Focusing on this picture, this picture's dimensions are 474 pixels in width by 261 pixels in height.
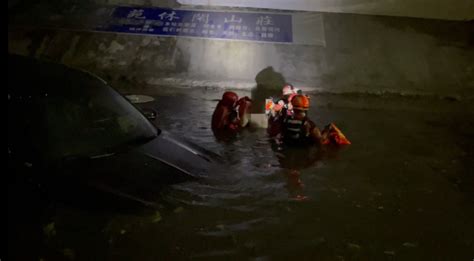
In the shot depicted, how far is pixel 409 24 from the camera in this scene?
10484 millimetres

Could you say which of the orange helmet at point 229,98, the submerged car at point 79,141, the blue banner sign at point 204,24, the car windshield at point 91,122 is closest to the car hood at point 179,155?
the submerged car at point 79,141

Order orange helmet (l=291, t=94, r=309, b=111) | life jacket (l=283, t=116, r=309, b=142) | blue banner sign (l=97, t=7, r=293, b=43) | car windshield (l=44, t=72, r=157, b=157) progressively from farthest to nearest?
1. blue banner sign (l=97, t=7, r=293, b=43)
2. life jacket (l=283, t=116, r=309, b=142)
3. orange helmet (l=291, t=94, r=309, b=111)
4. car windshield (l=44, t=72, r=157, b=157)

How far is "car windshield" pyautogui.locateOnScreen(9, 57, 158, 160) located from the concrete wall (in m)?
5.09

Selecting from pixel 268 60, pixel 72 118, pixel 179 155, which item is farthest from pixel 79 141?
pixel 268 60

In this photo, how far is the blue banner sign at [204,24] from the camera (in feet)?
32.0

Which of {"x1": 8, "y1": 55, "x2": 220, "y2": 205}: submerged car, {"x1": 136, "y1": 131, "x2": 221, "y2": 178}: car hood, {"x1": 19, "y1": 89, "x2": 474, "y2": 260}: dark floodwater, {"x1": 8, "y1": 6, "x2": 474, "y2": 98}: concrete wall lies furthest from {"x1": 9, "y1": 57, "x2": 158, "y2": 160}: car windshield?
{"x1": 8, "y1": 6, "x2": 474, "y2": 98}: concrete wall

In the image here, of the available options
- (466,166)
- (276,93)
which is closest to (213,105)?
(276,93)

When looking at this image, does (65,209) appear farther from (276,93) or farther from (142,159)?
(276,93)

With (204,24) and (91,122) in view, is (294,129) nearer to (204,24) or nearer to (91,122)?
(91,122)

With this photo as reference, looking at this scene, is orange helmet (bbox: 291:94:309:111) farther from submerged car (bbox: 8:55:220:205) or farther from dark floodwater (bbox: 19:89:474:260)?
submerged car (bbox: 8:55:220:205)

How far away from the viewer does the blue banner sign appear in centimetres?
977

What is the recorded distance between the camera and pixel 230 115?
629cm

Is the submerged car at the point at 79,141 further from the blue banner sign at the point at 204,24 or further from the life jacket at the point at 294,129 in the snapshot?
the blue banner sign at the point at 204,24

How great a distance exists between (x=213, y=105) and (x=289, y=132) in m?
2.52
